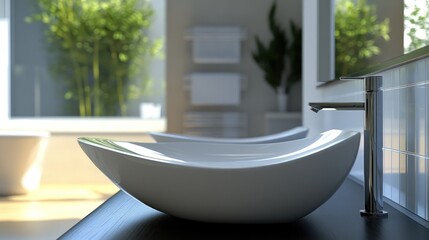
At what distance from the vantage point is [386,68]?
1.59 m

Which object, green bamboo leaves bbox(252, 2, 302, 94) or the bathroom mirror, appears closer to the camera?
the bathroom mirror

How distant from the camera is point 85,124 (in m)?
6.00

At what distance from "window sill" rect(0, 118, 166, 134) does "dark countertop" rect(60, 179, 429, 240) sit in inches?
179

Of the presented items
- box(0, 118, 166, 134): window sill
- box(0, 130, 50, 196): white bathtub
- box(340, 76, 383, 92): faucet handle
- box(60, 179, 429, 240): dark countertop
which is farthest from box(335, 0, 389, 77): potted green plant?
box(0, 118, 166, 134): window sill

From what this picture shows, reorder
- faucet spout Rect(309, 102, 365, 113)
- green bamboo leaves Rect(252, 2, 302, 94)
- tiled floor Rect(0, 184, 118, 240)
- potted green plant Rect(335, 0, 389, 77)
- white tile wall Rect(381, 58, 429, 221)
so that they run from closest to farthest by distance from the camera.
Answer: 1. white tile wall Rect(381, 58, 429, 221)
2. faucet spout Rect(309, 102, 365, 113)
3. potted green plant Rect(335, 0, 389, 77)
4. tiled floor Rect(0, 184, 118, 240)
5. green bamboo leaves Rect(252, 2, 302, 94)

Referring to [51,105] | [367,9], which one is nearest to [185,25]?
[51,105]

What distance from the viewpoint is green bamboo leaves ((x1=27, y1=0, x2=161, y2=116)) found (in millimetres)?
6031

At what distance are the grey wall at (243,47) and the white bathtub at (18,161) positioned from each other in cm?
107

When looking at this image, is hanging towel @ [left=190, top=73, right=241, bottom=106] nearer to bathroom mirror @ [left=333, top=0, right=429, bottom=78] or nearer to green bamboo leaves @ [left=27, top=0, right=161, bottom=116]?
green bamboo leaves @ [left=27, top=0, right=161, bottom=116]

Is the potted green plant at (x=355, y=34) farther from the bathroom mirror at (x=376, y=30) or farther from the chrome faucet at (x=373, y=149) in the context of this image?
the chrome faucet at (x=373, y=149)

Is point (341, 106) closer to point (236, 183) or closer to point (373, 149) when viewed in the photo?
point (373, 149)

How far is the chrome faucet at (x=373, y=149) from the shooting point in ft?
4.46

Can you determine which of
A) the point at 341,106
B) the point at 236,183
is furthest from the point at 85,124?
the point at 236,183

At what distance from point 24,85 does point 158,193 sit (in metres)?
5.13
